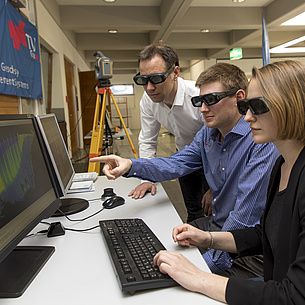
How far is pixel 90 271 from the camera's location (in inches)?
30.5

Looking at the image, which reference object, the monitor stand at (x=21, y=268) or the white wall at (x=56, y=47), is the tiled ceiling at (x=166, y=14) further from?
the monitor stand at (x=21, y=268)

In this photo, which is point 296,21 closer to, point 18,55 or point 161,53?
point 18,55

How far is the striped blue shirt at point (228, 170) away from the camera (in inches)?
42.8

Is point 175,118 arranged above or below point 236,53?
below

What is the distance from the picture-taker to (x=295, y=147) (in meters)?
0.77

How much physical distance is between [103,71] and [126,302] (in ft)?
8.36

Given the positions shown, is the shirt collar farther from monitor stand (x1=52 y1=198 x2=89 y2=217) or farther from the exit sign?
the exit sign

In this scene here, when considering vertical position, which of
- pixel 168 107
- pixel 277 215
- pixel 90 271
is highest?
pixel 168 107

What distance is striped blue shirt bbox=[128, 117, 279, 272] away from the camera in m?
1.09

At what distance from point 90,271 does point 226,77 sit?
1.01m

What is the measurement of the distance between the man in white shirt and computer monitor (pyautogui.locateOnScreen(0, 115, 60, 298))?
0.63 meters

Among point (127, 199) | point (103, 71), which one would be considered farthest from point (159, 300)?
point (103, 71)

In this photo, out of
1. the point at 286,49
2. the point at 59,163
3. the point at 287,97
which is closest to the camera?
the point at 287,97

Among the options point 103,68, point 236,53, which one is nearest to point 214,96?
point 103,68
